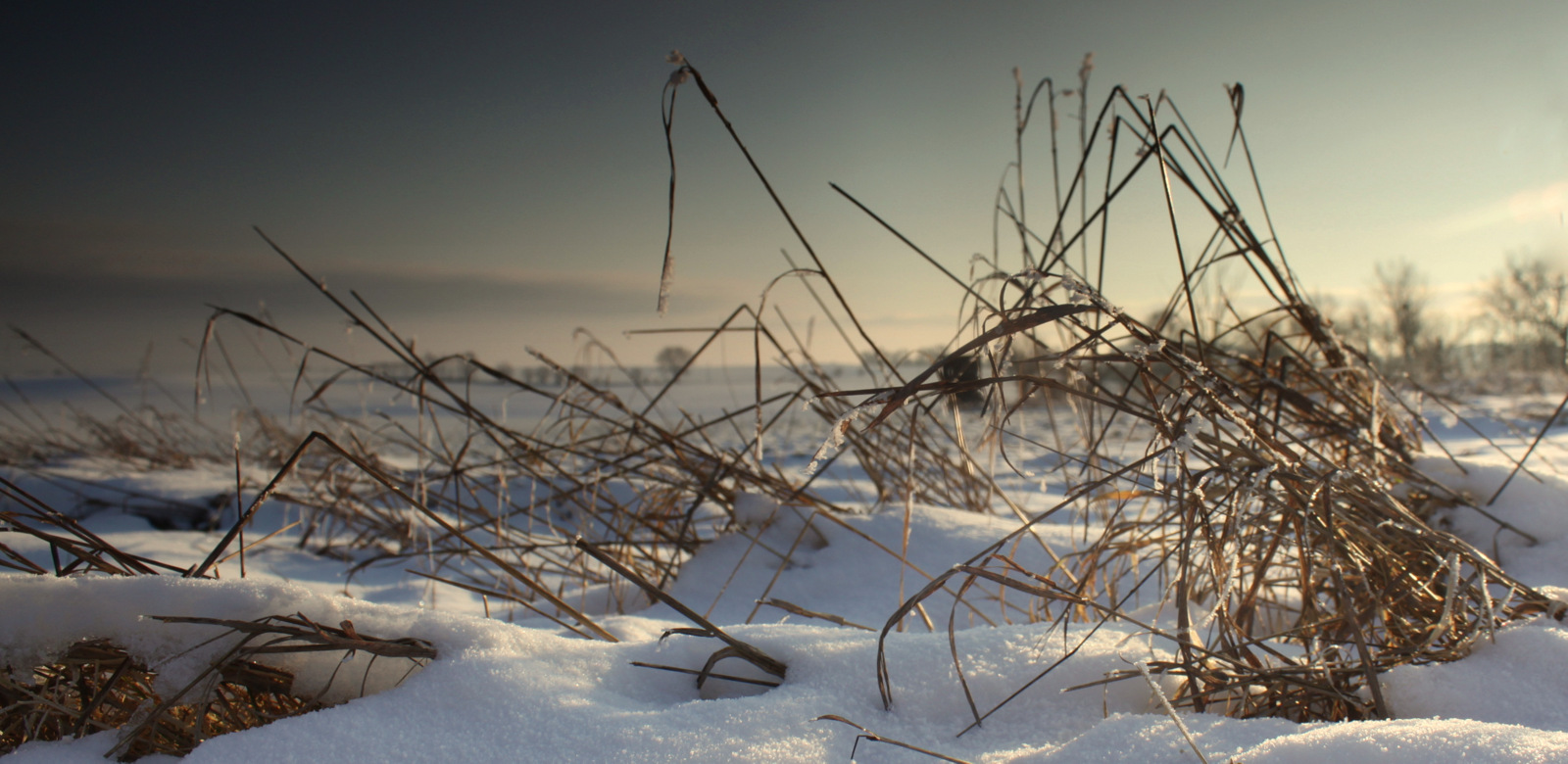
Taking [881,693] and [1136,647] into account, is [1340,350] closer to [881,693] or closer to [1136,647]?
[1136,647]

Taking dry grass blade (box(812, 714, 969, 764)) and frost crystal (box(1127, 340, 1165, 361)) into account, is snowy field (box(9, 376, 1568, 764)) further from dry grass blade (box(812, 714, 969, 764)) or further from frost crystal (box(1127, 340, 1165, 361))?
frost crystal (box(1127, 340, 1165, 361))

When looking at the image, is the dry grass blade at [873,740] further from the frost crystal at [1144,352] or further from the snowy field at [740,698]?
the frost crystal at [1144,352]

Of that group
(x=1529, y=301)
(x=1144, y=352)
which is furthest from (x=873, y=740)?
(x=1529, y=301)

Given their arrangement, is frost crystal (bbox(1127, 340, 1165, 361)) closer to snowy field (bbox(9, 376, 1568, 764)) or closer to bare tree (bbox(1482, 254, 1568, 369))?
snowy field (bbox(9, 376, 1568, 764))

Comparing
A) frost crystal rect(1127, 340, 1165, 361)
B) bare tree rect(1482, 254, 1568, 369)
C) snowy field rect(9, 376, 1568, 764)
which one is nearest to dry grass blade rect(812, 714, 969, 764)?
snowy field rect(9, 376, 1568, 764)

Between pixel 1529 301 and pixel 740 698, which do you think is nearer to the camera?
pixel 740 698

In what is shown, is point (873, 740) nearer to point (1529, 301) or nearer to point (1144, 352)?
point (1144, 352)

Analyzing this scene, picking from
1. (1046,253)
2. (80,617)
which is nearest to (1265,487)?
(1046,253)

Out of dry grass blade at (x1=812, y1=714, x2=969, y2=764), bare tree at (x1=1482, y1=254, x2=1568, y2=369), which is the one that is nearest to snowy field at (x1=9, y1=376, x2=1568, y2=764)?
dry grass blade at (x1=812, y1=714, x2=969, y2=764)

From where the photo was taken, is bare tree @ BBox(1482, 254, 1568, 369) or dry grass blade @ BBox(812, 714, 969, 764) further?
bare tree @ BBox(1482, 254, 1568, 369)

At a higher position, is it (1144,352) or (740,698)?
(1144,352)

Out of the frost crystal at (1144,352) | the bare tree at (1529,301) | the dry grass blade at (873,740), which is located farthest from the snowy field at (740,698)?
the bare tree at (1529,301)

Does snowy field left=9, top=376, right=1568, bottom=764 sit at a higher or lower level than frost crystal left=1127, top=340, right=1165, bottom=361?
A: lower

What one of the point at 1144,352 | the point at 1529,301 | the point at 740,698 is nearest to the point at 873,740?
the point at 740,698
